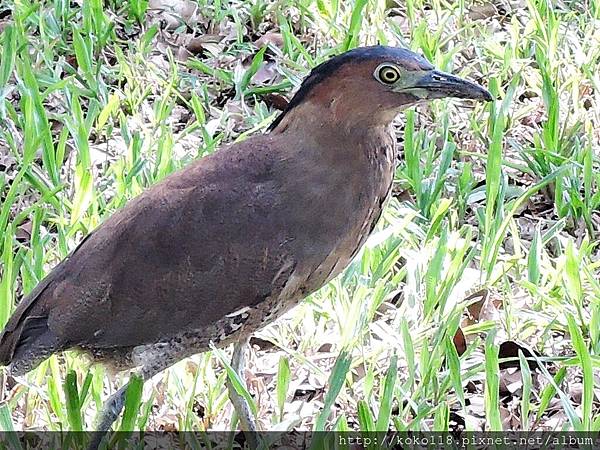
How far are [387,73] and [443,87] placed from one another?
14 cm

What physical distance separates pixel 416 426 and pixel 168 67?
7.53 ft

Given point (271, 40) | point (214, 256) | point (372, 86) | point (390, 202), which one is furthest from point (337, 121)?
point (271, 40)

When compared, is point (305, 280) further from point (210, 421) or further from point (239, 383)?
point (210, 421)

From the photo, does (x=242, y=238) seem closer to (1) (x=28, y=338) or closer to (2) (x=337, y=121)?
(2) (x=337, y=121)

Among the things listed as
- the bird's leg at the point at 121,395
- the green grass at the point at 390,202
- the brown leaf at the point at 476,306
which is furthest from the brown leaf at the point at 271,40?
the bird's leg at the point at 121,395

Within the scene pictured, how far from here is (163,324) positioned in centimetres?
292

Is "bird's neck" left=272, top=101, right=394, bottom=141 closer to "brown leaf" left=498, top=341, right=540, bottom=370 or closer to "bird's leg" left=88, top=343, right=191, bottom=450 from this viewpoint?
"bird's leg" left=88, top=343, right=191, bottom=450

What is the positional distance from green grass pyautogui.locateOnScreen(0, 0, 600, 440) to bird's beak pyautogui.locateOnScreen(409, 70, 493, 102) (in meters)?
0.62

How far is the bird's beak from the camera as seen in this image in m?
2.94

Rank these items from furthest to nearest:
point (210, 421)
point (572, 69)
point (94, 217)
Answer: point (572, 69), point (94, 217), point (210, 421)

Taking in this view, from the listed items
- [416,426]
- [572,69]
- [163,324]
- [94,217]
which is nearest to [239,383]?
[163,324]

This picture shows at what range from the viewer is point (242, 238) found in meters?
2.92

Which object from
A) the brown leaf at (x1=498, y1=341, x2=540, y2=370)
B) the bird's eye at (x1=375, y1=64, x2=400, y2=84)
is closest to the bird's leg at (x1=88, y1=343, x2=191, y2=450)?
the bird's eye at (x1=375, y1=64, x2=400, y2=84)

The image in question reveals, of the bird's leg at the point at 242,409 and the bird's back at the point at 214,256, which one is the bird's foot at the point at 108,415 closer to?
the bird's back at the point at 214,256
